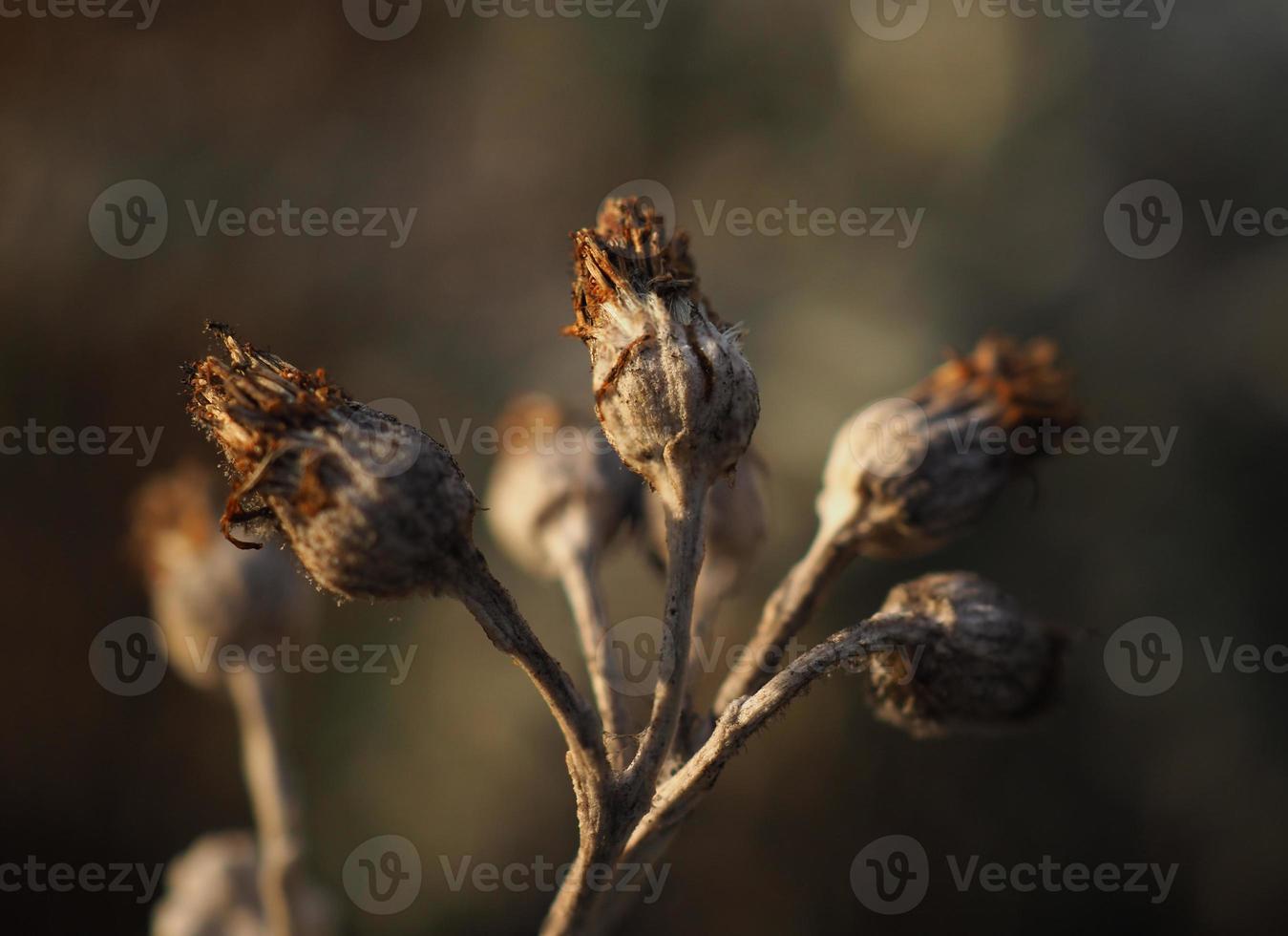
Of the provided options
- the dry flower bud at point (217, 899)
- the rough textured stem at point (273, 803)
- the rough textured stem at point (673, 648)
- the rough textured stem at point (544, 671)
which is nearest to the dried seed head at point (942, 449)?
the rough textured stem at point (673, 648)

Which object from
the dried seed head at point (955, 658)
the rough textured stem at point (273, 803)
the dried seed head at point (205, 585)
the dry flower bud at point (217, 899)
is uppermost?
the dried seed head at point (205, 585)

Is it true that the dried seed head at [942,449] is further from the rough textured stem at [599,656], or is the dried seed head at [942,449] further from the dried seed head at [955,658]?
the rough textured stem at [599,656]

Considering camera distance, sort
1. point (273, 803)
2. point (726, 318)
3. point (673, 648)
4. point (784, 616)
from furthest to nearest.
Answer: point (726, 318), point (273, 803), point (784, 616), point (673, 648)

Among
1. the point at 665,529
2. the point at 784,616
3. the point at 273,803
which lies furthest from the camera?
the point at 273,803

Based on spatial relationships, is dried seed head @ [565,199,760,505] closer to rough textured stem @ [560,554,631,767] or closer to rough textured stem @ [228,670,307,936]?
rough textured stem @ [560,554,631,767]

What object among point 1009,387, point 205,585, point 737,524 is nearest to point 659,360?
point 737,524

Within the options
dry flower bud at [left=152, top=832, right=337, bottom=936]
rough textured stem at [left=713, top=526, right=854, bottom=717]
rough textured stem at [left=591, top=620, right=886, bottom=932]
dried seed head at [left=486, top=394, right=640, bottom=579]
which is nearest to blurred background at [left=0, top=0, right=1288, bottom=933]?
dry flower bud at [left=152, top=832, right=337, bottom=936]

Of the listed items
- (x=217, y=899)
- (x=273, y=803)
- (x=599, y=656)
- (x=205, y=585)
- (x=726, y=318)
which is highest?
Result: (x=726, y=318)

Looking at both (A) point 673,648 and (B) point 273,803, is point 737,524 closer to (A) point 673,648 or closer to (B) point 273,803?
(A) point 673,648
